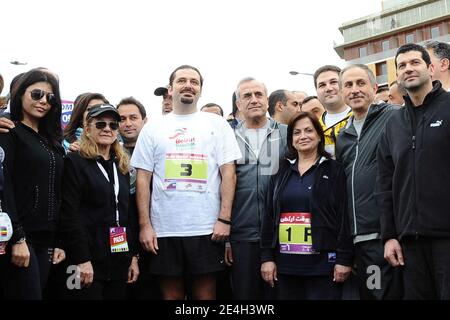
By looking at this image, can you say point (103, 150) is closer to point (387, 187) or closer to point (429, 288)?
point (387, 187)

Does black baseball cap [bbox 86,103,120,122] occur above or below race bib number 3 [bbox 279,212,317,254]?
above

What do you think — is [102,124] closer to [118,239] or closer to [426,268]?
[118,239]

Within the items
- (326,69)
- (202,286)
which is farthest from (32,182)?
(326,69)

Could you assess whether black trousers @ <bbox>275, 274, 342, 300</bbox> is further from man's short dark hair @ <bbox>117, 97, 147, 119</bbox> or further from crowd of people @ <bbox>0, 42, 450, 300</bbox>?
man's short dark hair @ <bbox>117, 97, 147, 119</bbox>

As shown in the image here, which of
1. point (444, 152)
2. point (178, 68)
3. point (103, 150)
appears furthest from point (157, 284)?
point (444, 152)

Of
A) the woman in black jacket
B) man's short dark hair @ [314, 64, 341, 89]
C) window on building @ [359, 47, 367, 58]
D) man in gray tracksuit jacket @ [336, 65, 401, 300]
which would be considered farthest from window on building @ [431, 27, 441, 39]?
the woman in black jacket

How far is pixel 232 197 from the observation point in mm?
4438

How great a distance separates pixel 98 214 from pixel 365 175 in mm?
2184

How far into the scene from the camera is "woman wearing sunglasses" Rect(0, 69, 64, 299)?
331cm

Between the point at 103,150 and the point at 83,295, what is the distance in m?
1.23

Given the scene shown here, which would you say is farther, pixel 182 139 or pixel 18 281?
pixel 182 139

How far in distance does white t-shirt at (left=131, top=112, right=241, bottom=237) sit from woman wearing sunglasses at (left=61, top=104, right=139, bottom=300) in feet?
0.94

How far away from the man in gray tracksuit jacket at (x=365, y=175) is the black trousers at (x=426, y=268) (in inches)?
11.5

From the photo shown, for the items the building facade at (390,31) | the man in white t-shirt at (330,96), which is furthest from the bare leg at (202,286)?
the building facade at (390,31)
